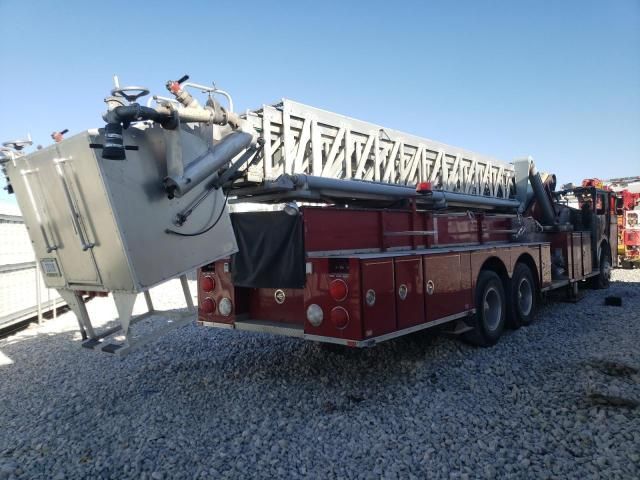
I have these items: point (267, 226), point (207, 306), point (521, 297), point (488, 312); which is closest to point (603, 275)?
point (521, 297)

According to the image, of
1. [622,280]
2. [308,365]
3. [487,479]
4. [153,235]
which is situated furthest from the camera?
[622,280]

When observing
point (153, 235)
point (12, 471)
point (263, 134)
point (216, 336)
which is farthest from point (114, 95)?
point (216, 336)

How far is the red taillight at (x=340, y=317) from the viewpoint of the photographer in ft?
13.6

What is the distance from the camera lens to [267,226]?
4898 mm

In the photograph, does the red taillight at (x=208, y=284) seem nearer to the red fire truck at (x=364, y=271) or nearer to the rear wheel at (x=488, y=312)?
the red fire truck at (x=364, y=271)

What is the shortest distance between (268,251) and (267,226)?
0.27 meters

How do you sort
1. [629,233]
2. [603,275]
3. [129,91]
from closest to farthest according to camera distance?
[129,91]
[603,275]
[629,233]

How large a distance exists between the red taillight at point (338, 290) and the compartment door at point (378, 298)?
177 mm

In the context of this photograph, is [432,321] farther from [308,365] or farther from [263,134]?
[263,134]

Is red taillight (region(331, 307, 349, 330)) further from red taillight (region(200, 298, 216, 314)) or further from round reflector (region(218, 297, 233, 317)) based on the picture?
red taillight (region(200, 298, 216, 314))

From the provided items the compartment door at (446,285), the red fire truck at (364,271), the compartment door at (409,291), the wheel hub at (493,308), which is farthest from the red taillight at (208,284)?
the wheel hub at (493,308)

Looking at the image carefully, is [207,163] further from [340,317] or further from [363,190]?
[363,190]

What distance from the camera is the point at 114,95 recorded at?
11.4ft

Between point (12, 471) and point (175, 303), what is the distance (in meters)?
8.11
